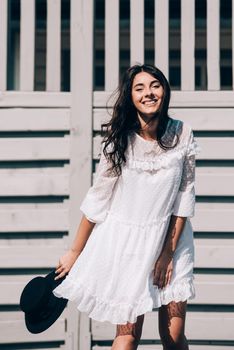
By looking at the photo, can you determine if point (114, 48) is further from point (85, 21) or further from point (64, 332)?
point (64, 332)

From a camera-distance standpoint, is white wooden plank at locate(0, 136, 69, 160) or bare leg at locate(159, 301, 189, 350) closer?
bare leg at locate(159, 301, 189, 350)

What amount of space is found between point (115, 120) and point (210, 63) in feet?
4.81

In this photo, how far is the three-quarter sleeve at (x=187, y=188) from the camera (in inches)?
97.4

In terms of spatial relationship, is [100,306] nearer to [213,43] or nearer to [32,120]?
[32,120]

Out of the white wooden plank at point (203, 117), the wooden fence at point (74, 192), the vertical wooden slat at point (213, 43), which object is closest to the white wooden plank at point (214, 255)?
the wooden fence at point (74, 192)

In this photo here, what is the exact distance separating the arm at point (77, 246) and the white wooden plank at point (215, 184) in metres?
1.29

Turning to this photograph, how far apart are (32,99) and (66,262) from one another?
56.3 inches

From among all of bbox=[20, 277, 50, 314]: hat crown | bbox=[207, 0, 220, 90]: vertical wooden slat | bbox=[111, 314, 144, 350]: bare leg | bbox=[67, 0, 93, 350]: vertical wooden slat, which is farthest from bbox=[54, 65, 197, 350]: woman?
bbox=[207, 0, 220, 90]: vertical wooden slat

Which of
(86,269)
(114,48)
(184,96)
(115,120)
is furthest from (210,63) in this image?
(86,269)

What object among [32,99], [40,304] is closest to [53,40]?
[32,99]

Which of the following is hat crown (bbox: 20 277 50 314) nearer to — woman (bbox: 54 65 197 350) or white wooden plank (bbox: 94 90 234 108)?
woman (bbox: 54 65 197 350)

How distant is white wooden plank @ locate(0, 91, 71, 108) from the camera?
367 centimetres

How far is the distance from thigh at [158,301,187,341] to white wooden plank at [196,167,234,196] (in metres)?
1.21

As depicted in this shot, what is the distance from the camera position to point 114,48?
376 centimetres
